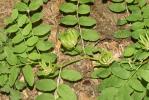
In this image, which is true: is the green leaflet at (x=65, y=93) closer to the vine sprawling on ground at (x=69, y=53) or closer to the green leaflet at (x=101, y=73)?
the vine sprawling on ground at (x=69, y=53)

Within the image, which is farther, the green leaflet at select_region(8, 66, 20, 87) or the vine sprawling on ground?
the green leaflet at select_region(8, 66, 20, 87)

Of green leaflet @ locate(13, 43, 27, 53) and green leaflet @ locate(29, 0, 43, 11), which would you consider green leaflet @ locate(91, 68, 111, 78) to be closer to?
green leaflet @ locate(13, 43, 27, 53)

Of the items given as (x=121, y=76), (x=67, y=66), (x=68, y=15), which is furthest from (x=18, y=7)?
(x=121, y=76)

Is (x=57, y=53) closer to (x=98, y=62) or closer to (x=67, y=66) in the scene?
(x=67, y=66)

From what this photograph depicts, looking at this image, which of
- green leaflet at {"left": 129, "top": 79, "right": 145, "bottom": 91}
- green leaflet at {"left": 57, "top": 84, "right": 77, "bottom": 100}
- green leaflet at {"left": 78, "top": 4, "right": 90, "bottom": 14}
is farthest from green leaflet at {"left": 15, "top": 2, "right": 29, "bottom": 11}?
green leaflet at {"left": 129, "top": 79, "right": 145, "bottom": 91}

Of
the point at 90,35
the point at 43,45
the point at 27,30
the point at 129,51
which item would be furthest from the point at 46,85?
the point at 129,51

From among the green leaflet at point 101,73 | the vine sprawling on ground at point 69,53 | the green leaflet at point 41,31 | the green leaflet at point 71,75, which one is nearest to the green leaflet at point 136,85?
the vine sprawling on ground at point 69,53
